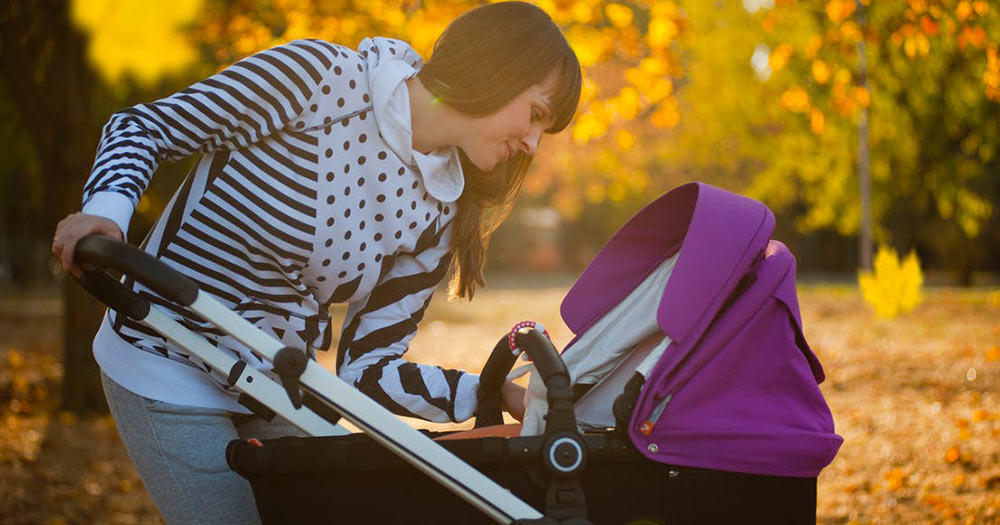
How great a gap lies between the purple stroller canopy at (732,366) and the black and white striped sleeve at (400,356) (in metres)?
0.59

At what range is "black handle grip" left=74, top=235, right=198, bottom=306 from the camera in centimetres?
163

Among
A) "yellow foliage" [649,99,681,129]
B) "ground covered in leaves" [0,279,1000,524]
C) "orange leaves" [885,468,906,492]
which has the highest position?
"yellow foliage" [649,99,681,129]

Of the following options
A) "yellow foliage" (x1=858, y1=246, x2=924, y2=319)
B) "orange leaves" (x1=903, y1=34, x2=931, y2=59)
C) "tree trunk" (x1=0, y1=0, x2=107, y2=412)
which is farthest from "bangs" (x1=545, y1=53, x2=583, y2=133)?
"yellow foliage" (x1=858, y1=246, x2=924, y2=319)

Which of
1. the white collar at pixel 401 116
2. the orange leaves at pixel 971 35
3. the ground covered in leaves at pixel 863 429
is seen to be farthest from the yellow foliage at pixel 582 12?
the white collar at pixel 401 116

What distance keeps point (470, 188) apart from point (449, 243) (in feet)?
0.48

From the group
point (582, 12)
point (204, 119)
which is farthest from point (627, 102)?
point (204, 119)

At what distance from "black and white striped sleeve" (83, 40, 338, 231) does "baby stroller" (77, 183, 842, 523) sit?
171mm

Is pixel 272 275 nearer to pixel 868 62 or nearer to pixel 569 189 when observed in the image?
pixel 868 62

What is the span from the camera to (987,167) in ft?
65.5

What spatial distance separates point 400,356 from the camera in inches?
88.8

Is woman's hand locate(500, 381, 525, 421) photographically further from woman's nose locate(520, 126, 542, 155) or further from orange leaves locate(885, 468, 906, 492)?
orange leaves locate(885, 468, 906, 492)

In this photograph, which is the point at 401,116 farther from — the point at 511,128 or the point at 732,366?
the point at 732,366

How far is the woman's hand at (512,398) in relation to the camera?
2.19 m

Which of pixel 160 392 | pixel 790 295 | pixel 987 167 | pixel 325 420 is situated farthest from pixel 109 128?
pixel 987 167
